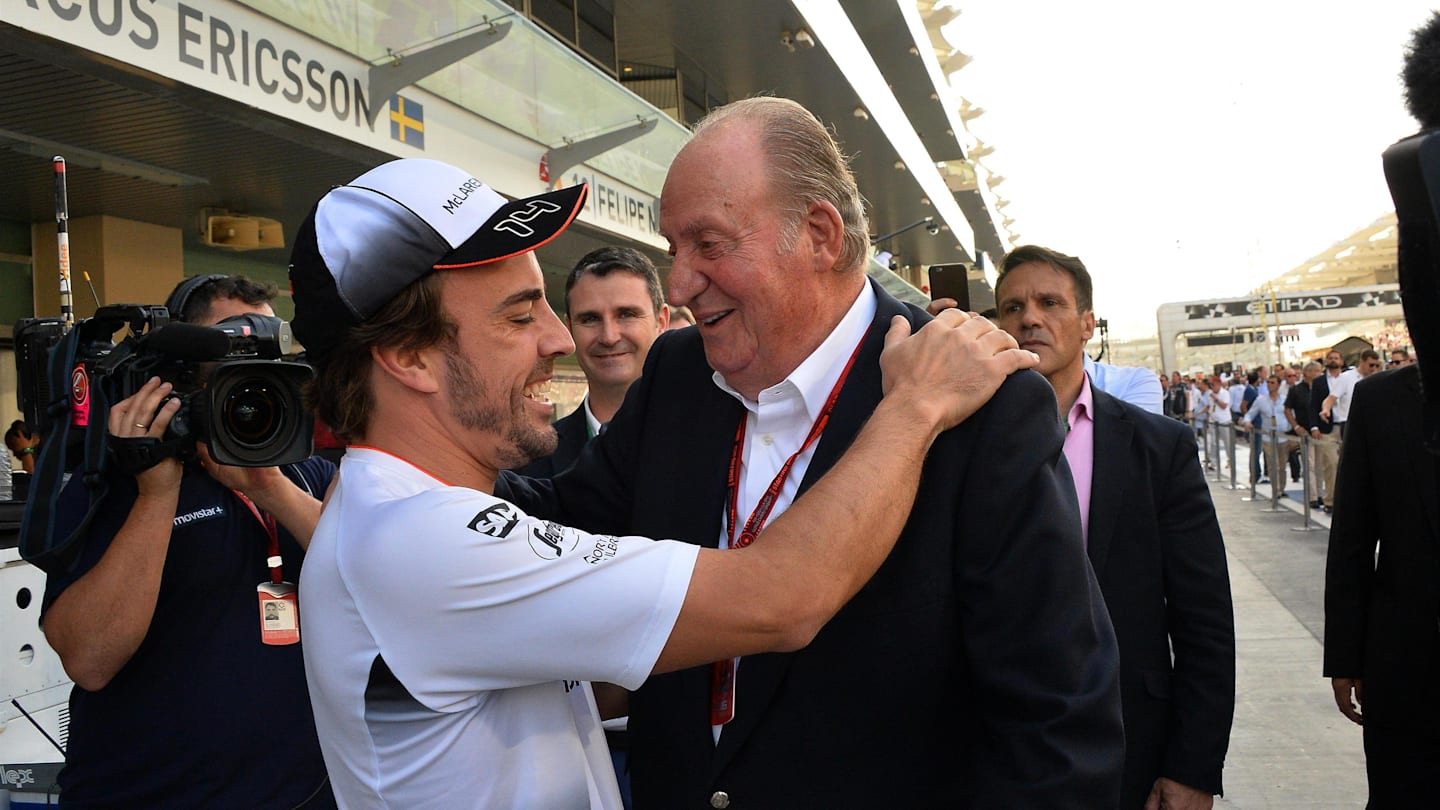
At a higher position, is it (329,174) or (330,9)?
(330,9)

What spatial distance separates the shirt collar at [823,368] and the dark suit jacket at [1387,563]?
2.06 metres

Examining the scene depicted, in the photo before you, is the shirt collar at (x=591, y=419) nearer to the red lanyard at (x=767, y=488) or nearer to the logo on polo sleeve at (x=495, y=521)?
the red lanyard at (x=767, y=488)

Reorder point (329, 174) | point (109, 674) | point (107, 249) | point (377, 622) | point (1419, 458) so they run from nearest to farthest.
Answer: point (377, 622) < point (109, 674) < point (1419, 458) < point (329, 174) < point (107, 249)

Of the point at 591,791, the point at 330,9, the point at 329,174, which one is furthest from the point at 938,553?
the point at 329,174

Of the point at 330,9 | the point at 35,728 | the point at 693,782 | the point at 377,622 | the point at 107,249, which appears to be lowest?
the point at 35,728

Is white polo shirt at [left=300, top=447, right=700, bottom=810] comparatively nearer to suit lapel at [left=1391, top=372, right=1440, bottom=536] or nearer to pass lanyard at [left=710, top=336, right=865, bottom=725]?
pass lanyard at [left=710, top=336, right=865, bottom=725]

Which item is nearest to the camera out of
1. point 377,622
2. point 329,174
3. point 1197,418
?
point 377,622

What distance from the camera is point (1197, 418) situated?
30594mm

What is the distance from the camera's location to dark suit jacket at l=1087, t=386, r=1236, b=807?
3.12 metres

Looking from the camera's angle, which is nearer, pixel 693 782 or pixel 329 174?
pixel 693 782

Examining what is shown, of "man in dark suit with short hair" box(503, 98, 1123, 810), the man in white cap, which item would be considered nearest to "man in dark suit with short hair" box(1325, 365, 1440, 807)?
"man in dark suit with short hair" box(503, 98, 1123, 810)

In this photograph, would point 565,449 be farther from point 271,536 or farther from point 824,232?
point 824,232

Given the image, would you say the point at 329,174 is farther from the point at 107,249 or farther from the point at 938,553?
the point at 938,553

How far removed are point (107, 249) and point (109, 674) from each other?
8887 mm
